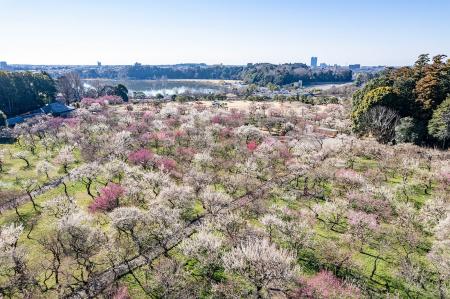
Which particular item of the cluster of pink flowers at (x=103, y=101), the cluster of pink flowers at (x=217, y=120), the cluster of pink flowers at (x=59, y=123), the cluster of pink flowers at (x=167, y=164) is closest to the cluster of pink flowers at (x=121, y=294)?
the cluster of pink flowers at (x=167, y=164)

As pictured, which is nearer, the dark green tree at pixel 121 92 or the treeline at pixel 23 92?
the treeline at pixel 23 92

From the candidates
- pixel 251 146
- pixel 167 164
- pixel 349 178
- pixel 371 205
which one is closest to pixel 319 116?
pixel 251 146

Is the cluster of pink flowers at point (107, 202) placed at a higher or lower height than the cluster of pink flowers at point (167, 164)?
lower

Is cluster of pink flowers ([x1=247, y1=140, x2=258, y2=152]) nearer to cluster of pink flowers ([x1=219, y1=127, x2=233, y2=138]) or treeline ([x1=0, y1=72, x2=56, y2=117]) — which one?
cluster of pink flowers ([x1=219, y1=127, x2=233, y2=138])

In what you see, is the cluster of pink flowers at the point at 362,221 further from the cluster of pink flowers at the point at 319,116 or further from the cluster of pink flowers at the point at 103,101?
the cluster of pink flowers at the point at 103,101

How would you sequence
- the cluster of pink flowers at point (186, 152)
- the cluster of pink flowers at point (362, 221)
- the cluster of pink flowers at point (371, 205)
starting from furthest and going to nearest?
the cluster of pink flowers at point (186, 152), the cluster of pink flowers at point (371, 205), the cluster of pink flowers at point (362, 221)

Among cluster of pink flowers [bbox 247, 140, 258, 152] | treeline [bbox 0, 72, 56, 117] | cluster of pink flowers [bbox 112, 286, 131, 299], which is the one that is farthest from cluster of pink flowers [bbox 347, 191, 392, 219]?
treeline [bbox 0, 72, 56, 117]

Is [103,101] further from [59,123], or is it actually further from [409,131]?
[409,131]
